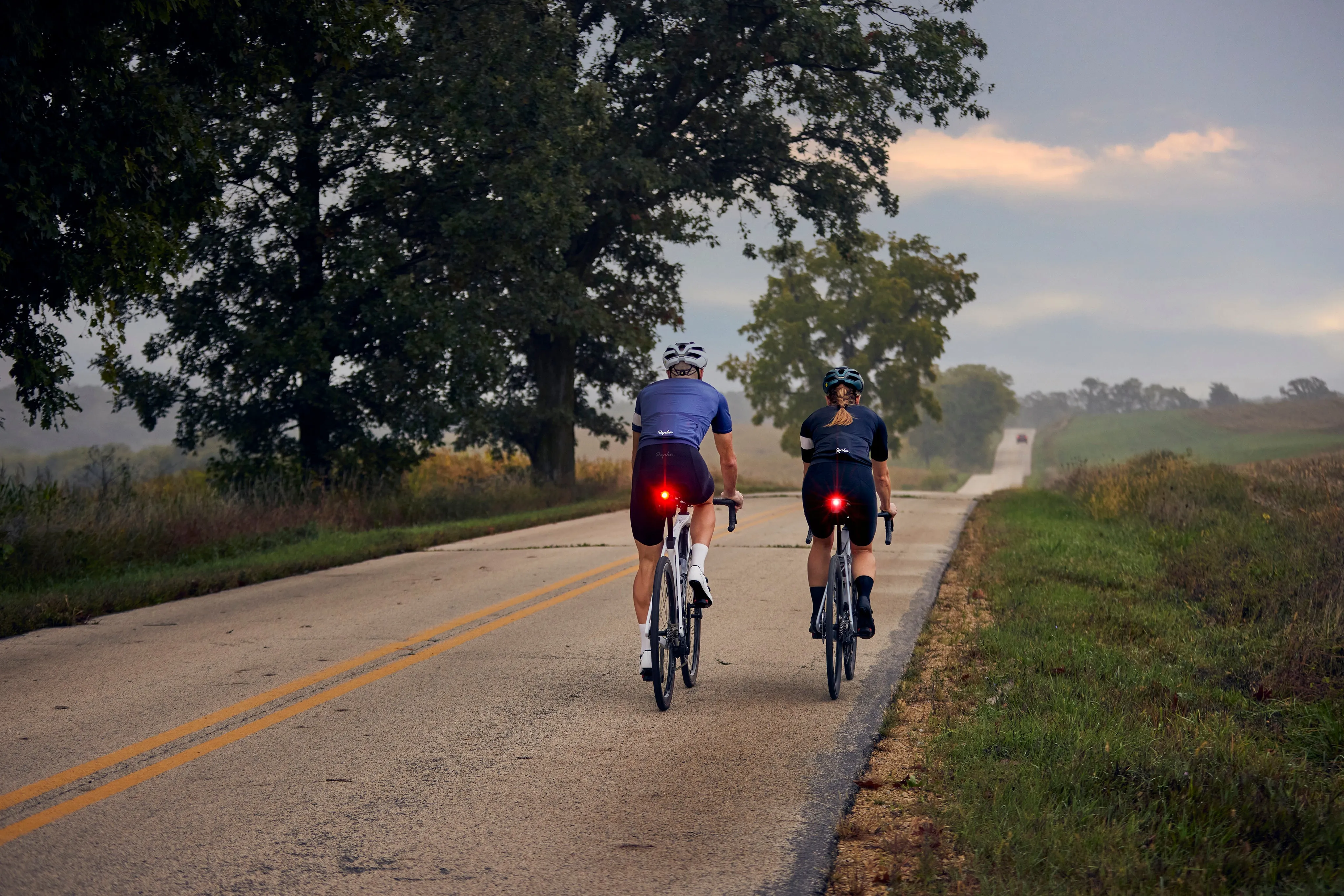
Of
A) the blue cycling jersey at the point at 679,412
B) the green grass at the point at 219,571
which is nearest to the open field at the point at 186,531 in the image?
the green grass at the point at 219,571

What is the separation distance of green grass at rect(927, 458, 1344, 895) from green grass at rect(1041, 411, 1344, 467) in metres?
47.3

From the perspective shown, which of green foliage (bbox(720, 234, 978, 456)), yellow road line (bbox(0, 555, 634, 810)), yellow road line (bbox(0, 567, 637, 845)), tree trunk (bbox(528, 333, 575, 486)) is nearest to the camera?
yellow road line (bbox(0, 567, 637, 845))

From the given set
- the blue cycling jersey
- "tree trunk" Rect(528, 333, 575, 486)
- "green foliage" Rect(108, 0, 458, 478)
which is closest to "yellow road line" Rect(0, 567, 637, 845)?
the blue cycling jersey

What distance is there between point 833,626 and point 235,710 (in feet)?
11.8

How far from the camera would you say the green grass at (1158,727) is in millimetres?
4027

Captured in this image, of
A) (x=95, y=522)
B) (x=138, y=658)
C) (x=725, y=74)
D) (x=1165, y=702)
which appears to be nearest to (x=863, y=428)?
(x=1165, y=702)

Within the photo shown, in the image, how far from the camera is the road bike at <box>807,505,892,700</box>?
22.5ft

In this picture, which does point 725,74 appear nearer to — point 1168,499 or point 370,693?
point 1168,499

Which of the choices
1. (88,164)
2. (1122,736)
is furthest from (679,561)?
(88,164)

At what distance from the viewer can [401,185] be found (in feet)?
69.1

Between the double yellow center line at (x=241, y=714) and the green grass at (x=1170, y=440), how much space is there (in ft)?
167

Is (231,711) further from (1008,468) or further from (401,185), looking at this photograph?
(1008,468)

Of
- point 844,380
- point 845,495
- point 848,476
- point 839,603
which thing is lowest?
point 839,603

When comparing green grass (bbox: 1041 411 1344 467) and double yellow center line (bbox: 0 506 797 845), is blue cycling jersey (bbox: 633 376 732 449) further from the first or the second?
green grass (bbox: 1041 411 1344 467)
